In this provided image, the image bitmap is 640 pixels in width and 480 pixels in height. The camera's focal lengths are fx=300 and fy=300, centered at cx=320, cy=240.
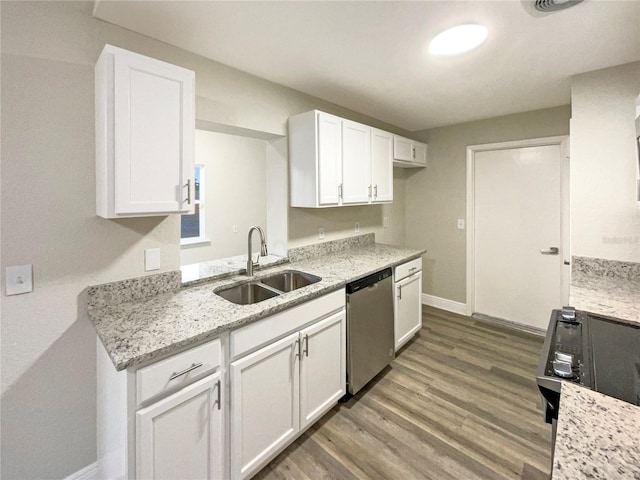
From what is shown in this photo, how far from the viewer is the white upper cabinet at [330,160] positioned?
240 cm

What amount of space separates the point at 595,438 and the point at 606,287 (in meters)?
1.72

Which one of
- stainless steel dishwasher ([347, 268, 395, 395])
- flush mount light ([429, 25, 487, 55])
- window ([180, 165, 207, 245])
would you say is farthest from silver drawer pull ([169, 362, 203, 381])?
window ([180, 165, 207, 245])

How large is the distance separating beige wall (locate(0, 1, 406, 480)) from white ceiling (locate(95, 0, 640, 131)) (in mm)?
318

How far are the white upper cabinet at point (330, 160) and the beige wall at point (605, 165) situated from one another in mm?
1574

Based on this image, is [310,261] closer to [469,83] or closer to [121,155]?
[121,155]

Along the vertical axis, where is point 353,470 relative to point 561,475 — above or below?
below

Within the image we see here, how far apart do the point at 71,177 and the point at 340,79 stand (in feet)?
6.24

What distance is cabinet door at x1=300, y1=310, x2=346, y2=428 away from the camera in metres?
1.81

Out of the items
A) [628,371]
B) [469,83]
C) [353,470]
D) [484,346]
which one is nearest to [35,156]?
[353,470]

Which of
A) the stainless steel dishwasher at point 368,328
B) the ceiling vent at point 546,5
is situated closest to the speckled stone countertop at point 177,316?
the stainless steel dishwasher at point 368,328

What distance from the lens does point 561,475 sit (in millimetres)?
571

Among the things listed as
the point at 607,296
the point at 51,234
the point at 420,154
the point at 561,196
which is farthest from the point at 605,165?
the point at 51,234

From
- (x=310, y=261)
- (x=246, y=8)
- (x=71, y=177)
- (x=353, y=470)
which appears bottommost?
(x=353, y=470)

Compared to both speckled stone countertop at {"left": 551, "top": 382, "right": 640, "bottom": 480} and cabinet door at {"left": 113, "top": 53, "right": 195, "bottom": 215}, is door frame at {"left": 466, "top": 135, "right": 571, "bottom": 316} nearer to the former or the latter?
speckled stone countertop at {"left": 551, "top": 382, "right": 640, "bottom": 480}
